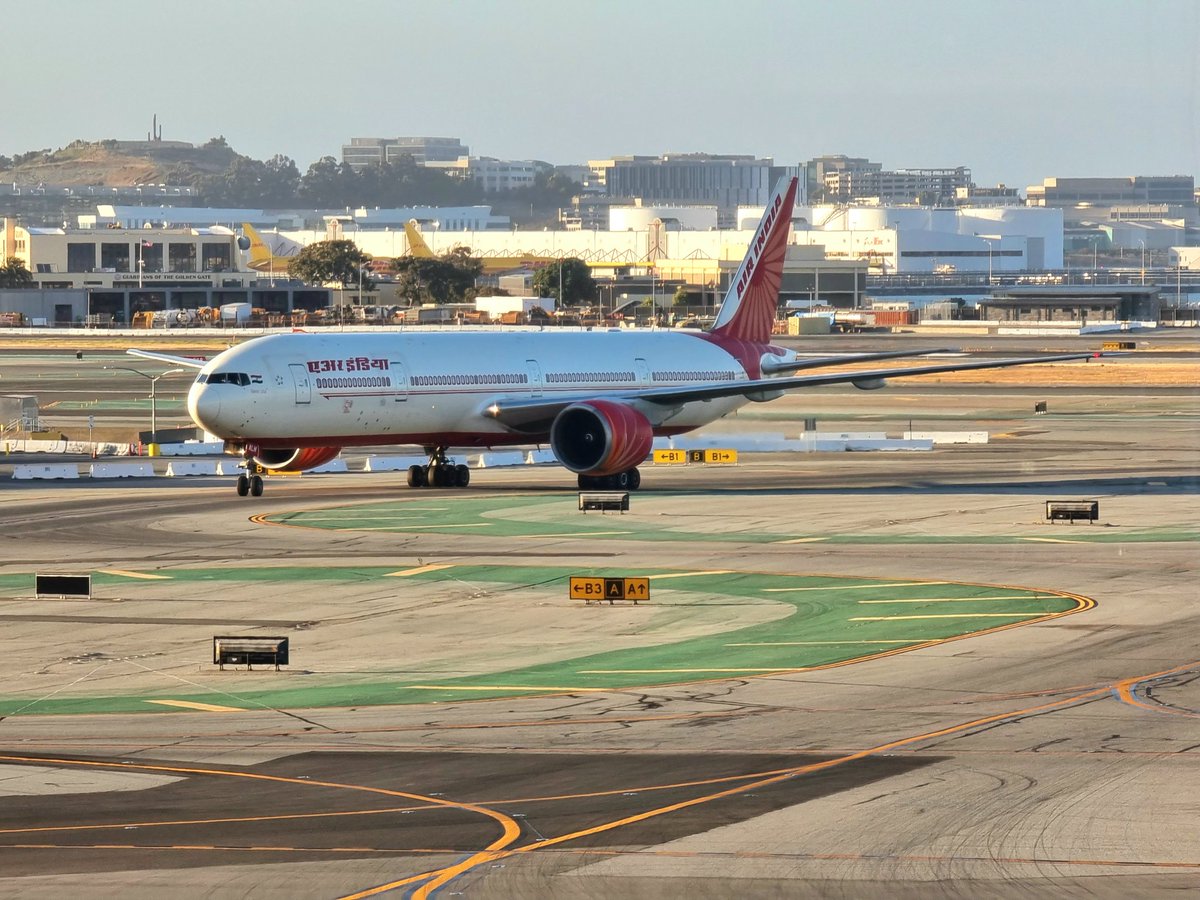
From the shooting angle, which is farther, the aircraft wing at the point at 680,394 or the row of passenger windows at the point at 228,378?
the aircraft wing at the point at 680,394

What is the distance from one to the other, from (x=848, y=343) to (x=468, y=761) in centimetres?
15043

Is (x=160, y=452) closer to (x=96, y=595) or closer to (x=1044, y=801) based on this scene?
(x=96, y=595)

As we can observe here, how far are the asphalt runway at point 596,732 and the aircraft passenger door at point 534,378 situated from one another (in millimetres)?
9303

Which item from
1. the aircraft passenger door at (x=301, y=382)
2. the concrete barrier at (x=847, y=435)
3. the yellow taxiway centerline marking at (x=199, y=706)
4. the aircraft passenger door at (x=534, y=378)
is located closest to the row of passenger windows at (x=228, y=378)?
the aircraft passenger door at (x=301, y=382)

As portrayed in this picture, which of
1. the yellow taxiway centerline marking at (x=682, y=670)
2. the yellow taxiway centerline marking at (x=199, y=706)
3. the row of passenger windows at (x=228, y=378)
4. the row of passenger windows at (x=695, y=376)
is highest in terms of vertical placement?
the row of passenger windows at (x=228, y=378)

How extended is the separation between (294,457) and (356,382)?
133 inches

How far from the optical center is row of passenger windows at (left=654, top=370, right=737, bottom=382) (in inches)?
2603

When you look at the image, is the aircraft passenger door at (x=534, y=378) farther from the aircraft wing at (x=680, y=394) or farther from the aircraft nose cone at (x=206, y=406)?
the aircraft nose cone at (x=206, y=406)

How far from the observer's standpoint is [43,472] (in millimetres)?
67625

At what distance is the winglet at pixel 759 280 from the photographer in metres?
71.5

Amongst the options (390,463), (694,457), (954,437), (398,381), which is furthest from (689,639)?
(954,437)

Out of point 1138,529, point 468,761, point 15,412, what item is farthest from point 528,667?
point 15,412

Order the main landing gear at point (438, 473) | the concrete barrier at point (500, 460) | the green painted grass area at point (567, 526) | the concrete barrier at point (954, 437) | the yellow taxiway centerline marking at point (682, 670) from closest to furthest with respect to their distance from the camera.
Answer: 1. the yellow taxiway centerline marking at point (682, 670)
2. the green painted grass area at point (567, 526)
3. the main landing gear at point (438, 473)
4. the concrete barrier at point (500, 460)
5. the concrete barrier at point (954, 437)

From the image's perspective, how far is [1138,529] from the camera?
5022cm
